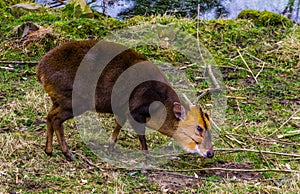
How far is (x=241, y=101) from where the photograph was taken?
6242mm

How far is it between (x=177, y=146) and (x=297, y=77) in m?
2.64

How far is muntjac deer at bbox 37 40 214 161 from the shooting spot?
448 centimetres

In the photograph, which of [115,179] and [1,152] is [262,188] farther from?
[1,152]

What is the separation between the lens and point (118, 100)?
4.62m

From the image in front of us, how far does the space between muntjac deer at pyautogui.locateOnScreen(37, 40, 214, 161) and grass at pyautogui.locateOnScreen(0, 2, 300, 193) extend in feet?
0.87

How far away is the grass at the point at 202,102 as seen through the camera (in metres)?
4.25

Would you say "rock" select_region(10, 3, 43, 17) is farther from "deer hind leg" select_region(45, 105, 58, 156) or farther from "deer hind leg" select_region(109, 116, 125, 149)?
"deer hind leg" select_region(45, 105, 58, 156)

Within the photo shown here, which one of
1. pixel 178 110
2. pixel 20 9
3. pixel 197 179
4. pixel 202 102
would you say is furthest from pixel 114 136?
pixel 20 9

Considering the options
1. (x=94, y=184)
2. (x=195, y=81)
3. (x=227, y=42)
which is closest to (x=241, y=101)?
(x=195, y=81)

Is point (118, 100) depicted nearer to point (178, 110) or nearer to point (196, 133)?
point (178, 110)

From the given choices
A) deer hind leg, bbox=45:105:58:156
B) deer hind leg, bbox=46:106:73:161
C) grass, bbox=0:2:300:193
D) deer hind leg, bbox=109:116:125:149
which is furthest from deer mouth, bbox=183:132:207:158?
deer hind leg, bbox=45:105:58:156

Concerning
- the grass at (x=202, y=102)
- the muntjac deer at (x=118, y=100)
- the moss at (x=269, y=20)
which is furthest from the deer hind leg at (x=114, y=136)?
the moss at (x=269, y=20)

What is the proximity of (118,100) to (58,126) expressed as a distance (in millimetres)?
562

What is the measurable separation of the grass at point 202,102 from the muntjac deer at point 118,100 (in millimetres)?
266
